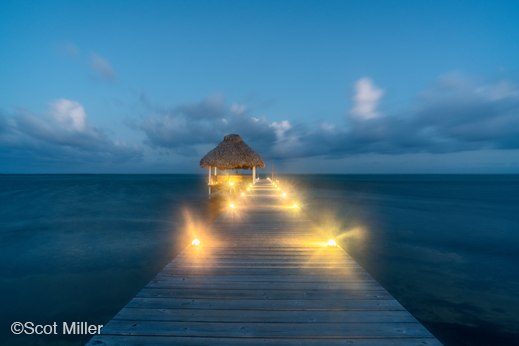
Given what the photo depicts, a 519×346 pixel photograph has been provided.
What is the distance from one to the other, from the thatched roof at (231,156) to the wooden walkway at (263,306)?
15228mm

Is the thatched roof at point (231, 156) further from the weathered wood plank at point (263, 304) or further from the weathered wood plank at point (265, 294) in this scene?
the weathered wood plank at point (263, 304)

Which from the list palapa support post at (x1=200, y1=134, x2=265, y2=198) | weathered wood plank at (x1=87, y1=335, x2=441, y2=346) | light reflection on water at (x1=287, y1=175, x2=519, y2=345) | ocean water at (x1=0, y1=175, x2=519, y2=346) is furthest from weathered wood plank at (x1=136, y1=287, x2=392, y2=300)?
palapa support post at (x1=200, y1=134, x2=265, y2=198)

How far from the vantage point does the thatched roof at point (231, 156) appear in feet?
63.1

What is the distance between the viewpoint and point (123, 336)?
205cm

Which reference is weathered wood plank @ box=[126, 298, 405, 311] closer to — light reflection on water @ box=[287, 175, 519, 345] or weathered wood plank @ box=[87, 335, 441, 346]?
weathered wood plank @ box=[87, 335, 441, 346]

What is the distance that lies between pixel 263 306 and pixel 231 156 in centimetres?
1730

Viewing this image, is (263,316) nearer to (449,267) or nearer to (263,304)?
(263,304)

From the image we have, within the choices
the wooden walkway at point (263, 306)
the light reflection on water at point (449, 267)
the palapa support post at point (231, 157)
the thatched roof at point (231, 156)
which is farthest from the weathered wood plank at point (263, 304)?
the thatched roof at point (231, 156)

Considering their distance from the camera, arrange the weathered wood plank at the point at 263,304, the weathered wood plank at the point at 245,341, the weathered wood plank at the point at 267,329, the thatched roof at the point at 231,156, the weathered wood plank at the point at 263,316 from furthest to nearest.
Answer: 1. the thatched roof at the point at 231,156
2. the weathered wood plank at the point at 263,304
3. the weathered wood plank at the point at 263,316
4. the weathered wood plank at the point at 267,329
5. the weathered wood plank at the point at 245,341

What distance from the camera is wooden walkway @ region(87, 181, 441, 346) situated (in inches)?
80.8

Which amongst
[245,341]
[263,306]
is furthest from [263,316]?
[245,341]

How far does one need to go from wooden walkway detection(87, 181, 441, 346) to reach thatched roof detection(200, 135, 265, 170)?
600 inches

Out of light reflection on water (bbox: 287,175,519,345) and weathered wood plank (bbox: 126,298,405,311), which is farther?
light reflection on water (bbox: 287,175,519,345)

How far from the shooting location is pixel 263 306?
2492 millimetres
